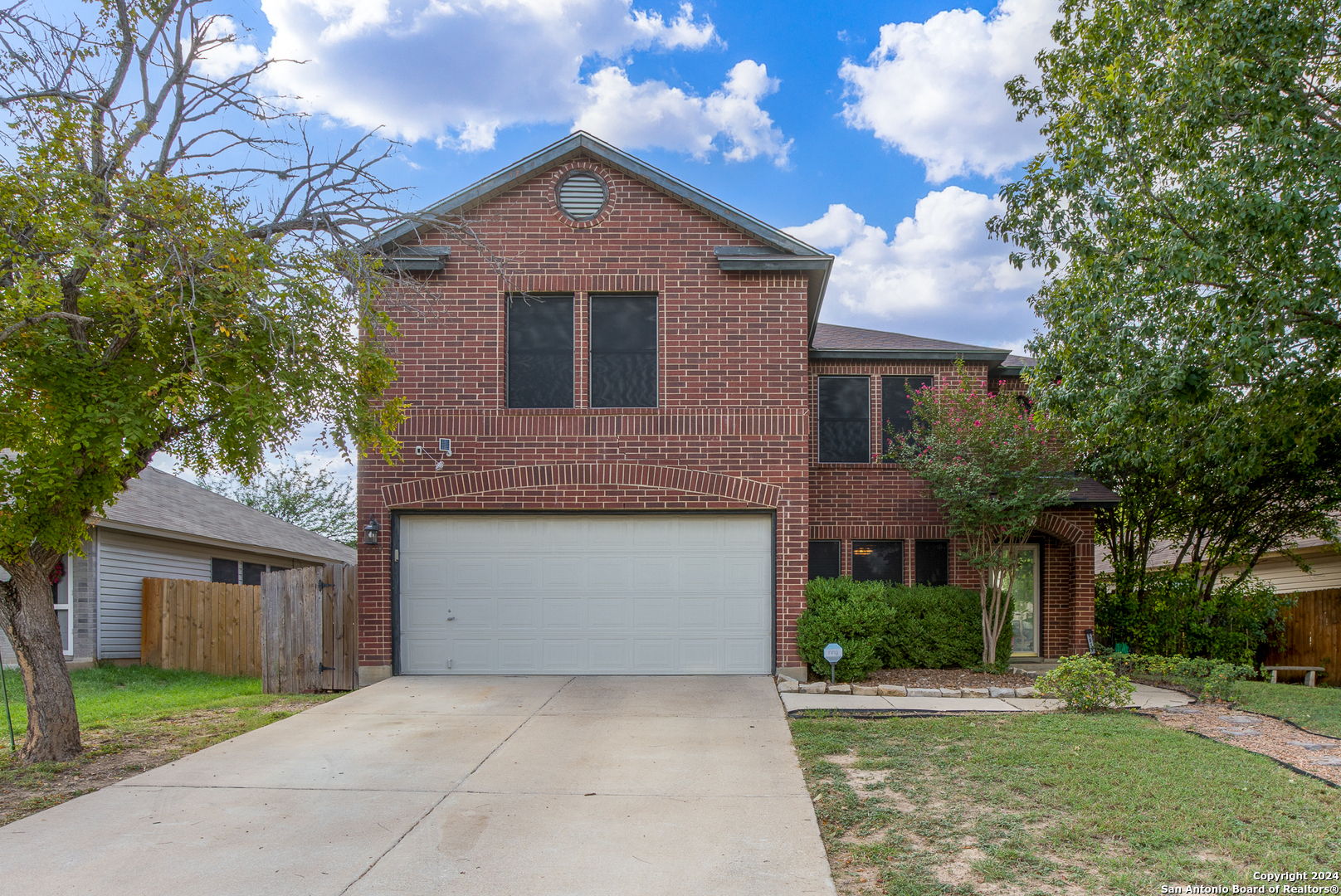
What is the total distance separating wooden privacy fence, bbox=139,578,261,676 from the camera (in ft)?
48.4

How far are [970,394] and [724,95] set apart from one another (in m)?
7.79

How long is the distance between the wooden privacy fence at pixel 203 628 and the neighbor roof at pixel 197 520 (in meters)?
1.23

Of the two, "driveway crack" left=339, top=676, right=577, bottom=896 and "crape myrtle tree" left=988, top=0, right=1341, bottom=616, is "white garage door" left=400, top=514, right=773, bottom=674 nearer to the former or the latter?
"driveway crack" left=339, top=676, right=577, bottom=896

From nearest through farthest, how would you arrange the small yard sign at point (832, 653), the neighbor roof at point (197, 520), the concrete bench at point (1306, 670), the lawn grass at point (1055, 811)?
the lawn grass at point (1055, 811) < the small yard sign at point (832, 653) < the concrete bench at point (1306, 670) < the neighbor roof at point (197, 520)

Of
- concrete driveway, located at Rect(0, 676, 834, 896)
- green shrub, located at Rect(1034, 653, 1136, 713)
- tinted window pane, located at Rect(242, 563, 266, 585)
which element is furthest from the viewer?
tinted window pane, located at Rect(242, 563, 266, 585)

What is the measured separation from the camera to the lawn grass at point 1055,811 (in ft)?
14.6

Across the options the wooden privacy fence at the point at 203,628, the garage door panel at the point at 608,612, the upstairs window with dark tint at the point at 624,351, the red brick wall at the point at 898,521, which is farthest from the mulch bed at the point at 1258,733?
the wooden privacy fence at the point at 203,628

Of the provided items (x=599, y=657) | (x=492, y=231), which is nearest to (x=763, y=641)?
(x=599, y=657)

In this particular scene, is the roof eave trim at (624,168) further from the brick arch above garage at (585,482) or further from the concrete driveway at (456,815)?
the concrete driveway at (456,815)

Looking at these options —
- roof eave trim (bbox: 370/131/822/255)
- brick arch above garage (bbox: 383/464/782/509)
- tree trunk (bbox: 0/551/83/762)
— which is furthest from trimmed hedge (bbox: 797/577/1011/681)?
tree trunk (bbox: 0/551/83/762)

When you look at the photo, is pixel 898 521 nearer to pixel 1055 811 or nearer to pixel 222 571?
pixel 1055 811

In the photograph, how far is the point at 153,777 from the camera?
6652mm

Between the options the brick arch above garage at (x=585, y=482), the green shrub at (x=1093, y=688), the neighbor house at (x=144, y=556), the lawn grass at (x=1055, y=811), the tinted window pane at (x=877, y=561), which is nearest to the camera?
the lawn grass at (x=1055, y=811)

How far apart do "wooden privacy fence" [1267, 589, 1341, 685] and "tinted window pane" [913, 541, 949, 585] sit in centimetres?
732
